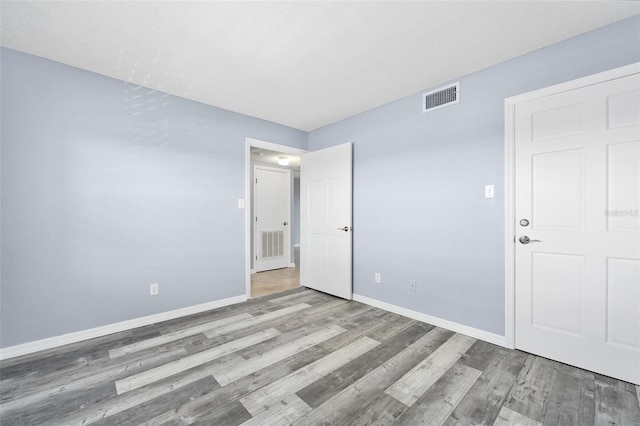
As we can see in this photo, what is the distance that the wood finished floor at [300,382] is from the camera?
61.3 inches

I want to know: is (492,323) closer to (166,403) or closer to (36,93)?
(166,403)

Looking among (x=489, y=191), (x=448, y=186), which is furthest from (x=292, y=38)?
(x=489, y=191)

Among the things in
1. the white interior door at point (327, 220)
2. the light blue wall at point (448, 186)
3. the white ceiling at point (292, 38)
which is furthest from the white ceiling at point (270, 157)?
the white ceiling at point (292, 38)

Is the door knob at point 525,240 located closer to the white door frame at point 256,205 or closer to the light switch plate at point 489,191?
the light switch plate at point 489,191

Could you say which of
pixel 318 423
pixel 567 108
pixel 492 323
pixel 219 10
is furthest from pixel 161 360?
pixel 567 108

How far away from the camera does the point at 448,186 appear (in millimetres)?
2744

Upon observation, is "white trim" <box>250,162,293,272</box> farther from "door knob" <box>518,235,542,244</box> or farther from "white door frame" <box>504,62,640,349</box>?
"door knob" <box>518,235,542,244</box>

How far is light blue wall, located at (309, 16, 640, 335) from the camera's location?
85.7 inches

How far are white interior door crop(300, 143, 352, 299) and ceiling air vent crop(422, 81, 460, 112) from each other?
1099mm

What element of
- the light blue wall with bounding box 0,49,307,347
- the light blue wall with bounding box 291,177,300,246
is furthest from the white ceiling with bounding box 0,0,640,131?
the light blue wall with bounding box 291,177,300,246

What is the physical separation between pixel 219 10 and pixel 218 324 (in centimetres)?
279

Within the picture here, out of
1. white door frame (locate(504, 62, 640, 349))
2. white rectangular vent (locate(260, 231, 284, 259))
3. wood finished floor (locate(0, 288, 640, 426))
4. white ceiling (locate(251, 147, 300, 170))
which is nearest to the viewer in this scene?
wood finished floor (locate(0, 288, 640, 426))

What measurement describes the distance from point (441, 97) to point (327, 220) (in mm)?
2105

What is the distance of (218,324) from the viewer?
2.84 metres
